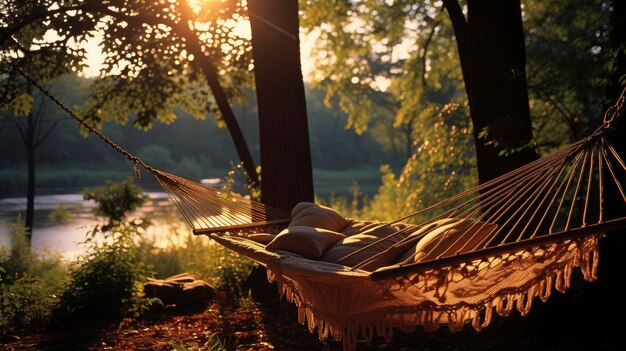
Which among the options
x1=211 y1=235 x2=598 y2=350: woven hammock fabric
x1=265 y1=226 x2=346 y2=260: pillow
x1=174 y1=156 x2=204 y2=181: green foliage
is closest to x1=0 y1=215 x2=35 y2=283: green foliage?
x1=265 y1=226 x2=346 y2=260: pillow

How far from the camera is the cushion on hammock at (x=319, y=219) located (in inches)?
133

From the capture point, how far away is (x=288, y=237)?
302 centimetres

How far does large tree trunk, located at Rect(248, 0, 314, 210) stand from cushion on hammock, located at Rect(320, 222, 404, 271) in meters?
1.14

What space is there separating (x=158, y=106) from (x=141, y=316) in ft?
10.1

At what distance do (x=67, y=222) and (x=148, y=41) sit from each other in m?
10.3

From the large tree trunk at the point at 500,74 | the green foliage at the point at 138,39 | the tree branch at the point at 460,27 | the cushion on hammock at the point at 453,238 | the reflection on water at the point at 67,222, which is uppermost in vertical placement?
the green foliage at the point at 138,39

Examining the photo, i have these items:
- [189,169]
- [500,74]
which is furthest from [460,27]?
[189,169]

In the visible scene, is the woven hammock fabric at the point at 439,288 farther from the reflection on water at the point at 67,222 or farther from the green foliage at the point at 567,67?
the green foliage at the point at 567,67

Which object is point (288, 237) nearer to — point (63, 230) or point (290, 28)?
point (290, 28)

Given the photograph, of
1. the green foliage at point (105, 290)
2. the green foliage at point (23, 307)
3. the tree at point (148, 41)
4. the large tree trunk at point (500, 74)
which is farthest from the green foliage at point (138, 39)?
the large tree trunk at point (500, 74)

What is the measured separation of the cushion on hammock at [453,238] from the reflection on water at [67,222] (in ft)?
15.8

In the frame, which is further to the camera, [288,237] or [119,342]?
[119,342]

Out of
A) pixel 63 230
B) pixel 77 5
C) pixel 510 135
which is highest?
pixel 77 5

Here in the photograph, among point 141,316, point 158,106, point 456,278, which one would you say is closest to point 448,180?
point 158,106
